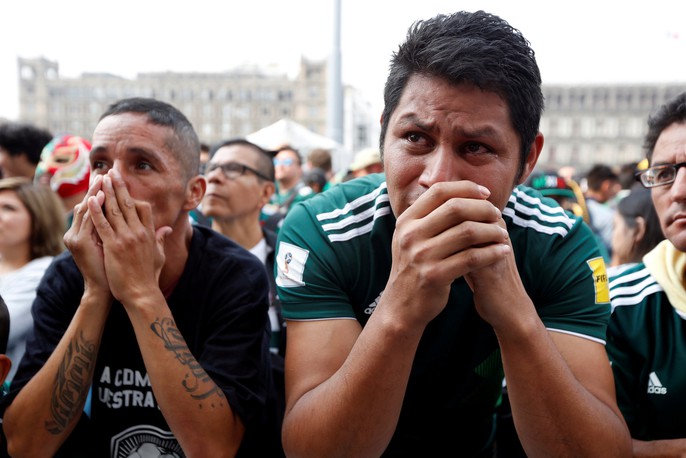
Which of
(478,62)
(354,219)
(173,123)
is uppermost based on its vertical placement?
(478,62)

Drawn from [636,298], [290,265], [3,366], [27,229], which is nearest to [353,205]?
[290,265]

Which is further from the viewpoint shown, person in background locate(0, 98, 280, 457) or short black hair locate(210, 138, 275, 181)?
short black hair locate(210, 138, 275, 181)

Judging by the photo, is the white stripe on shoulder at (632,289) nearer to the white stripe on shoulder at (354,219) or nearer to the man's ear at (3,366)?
the white stripe on shoulder at (354,219)

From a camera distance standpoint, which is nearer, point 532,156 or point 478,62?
point 478,62

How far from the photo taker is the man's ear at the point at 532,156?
198cm

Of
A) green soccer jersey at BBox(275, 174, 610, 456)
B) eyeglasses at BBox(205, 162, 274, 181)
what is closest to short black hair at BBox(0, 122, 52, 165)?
Answer: eyeglasses at BBox(205, 162, 274, 181)

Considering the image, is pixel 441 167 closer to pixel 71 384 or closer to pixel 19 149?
pixel 71 384

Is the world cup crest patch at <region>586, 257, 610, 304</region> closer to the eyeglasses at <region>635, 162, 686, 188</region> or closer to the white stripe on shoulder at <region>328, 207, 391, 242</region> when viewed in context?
the eyeglasses at <region>635, 162, 686, 188</region>

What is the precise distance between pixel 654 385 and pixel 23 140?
533cm

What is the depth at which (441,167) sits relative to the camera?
67.0 inches

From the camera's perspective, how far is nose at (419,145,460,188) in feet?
5.56

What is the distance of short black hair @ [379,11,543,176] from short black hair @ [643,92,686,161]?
771mm

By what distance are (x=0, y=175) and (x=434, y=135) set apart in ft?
16.6

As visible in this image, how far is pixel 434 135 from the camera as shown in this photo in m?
1.75
